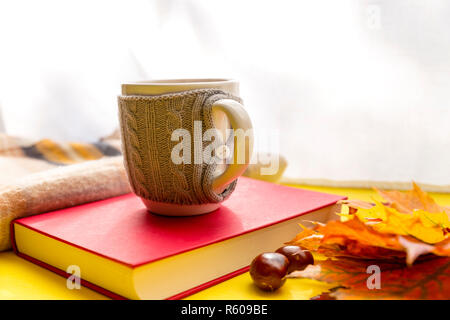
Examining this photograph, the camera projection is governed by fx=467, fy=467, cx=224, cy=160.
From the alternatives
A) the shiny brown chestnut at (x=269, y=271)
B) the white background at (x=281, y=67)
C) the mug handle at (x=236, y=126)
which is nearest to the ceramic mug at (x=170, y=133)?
the mug handle at (x=236, y=126)

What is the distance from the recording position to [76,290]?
0.46 m

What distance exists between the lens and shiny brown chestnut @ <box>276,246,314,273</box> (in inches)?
18.8

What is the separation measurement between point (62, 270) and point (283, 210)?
27 cm

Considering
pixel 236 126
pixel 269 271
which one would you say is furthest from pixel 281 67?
pixel 269 271

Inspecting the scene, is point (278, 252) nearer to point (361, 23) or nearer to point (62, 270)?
point (62, 270)

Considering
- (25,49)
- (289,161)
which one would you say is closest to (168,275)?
(289,161)

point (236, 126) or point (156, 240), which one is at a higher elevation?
point (236, 126)

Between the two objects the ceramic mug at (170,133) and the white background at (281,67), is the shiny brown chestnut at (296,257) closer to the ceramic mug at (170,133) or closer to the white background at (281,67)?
the ceramic mug at (170,133)

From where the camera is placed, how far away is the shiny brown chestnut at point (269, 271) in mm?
442

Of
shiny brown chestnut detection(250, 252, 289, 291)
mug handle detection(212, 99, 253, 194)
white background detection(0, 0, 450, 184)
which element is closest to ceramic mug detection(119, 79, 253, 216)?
mug handle detection(212, 99, 253, 194)

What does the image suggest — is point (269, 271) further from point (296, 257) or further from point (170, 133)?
point (170, 133)

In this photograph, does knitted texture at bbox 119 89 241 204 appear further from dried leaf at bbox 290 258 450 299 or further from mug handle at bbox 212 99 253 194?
dried leaf at bbox 290 258 450 299

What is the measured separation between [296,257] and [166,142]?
19 centimetres

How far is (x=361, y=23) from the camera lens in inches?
30.8
